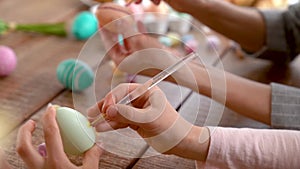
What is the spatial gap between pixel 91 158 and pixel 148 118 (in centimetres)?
10

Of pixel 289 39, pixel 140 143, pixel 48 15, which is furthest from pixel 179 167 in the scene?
pixel 48 15

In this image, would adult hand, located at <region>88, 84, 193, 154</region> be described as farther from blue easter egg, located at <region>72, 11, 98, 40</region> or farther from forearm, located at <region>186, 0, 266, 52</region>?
blue easter egg, located at <region>72, 11, 98, 40</region>

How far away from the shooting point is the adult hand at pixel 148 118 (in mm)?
559

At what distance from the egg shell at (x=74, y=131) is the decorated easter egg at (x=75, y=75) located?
185 mm

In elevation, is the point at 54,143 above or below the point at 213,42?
above

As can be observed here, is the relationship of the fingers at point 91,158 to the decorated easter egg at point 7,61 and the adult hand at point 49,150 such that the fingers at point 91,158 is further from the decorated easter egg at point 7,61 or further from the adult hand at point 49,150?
the decorated easter egg at point 7,61

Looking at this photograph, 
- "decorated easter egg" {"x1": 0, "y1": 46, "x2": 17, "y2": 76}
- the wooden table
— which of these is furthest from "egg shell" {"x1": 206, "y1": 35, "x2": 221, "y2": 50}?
"decorated easter egg" {"x1": 0, "y1": 46, "x2": 17, "y2": 76}

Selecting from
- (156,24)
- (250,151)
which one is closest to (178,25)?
(156,24)

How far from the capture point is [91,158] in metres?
0.61

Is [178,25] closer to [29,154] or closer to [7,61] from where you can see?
[7,61]

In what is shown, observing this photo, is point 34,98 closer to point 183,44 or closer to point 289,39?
point 183,44

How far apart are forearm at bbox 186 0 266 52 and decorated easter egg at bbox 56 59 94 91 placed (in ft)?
0.68

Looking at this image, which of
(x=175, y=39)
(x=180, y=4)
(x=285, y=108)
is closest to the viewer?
(x=285, y=108)

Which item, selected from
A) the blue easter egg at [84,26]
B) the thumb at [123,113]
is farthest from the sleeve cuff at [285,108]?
the blue easter egg at [84,26]
